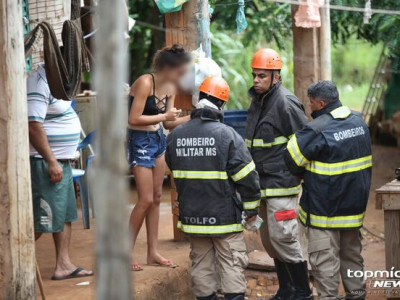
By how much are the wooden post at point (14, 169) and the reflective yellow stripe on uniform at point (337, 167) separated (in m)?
2.27

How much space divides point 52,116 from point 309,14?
3.27 m

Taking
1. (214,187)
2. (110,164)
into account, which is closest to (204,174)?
(214,187)

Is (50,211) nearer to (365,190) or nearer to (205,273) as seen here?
(205,273)

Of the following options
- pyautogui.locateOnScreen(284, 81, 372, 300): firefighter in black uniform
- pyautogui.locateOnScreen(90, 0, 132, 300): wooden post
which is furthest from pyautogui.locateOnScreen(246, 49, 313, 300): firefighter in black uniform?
pyautogui.locateOnScreen(90, 0, 132, 300): wooden post

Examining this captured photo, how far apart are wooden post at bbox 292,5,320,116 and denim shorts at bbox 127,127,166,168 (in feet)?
8.26

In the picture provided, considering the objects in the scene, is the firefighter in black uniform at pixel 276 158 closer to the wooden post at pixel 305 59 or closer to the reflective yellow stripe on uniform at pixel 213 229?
the reflective yellow stripe on uniform at pixel 213 229

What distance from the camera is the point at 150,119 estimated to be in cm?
742

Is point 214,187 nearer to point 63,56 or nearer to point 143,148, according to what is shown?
point 143,148

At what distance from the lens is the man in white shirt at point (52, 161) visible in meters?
7.18

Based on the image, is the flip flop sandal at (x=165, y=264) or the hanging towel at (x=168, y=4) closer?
the flip flop sandal at (x=165, y=264)

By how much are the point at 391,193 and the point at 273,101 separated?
1285mm

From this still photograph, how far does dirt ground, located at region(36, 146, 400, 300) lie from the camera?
732 centimetres

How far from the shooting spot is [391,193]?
700 centimetres

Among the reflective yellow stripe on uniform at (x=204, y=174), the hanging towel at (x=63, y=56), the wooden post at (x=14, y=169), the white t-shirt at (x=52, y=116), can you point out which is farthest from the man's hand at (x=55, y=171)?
the reflective yellow stripe on uniform at (x=204, y=174)
